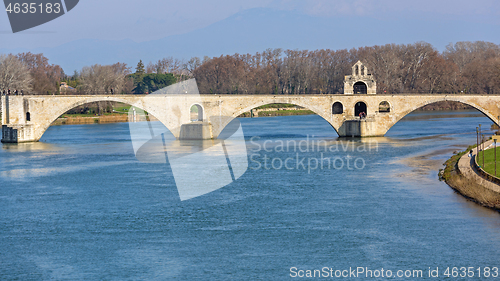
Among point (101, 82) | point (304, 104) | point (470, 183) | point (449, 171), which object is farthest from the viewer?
point (101, 82)

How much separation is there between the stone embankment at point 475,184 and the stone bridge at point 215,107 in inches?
992

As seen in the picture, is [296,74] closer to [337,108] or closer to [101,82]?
[101,82]

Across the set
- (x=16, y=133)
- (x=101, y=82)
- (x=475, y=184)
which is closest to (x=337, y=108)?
(x=16, y=133)

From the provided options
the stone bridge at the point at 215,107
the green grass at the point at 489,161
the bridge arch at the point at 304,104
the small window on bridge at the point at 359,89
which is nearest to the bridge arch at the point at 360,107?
the stone bridge at the point at 215,107

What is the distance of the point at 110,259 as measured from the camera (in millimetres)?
20672

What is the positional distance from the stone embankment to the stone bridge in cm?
2519

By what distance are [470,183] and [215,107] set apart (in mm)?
33580

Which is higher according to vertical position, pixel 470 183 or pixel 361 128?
pixel 361 128

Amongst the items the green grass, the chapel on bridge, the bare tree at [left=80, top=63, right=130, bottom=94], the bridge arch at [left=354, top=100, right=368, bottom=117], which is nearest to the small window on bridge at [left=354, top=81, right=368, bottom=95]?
the chapel on bridge

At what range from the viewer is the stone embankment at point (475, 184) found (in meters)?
26.5

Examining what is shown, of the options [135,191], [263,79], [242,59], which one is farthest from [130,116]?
[135,191]

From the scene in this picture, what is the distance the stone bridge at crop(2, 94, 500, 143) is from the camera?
5747 cm

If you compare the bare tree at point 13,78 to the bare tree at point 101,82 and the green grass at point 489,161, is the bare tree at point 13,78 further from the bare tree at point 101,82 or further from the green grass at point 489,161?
the green grass at point 489,161

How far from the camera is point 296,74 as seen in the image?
118 metres
